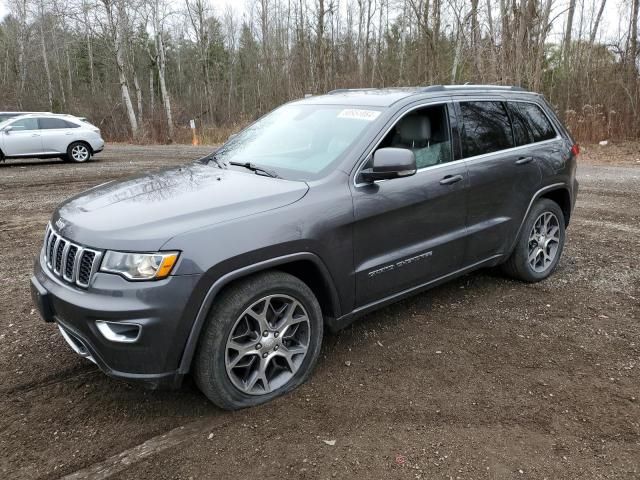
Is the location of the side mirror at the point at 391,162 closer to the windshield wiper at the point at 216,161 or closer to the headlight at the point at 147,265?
the windshield wiper at the point at 216,161

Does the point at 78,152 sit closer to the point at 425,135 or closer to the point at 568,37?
the point at 425,135

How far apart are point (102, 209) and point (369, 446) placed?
1.98 meters

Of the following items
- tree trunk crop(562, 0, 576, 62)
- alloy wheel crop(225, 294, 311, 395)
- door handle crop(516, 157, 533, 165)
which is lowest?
alloy wheel crop(225, 294, 311, 395)

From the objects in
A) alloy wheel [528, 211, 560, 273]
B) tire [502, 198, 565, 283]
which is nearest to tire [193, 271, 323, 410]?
tire [502, 198, 565, 283]

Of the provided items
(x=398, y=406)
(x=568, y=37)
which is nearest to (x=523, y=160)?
(x=398, y=406)

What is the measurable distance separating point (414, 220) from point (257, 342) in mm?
1381

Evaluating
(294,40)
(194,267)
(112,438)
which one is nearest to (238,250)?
(194,267)

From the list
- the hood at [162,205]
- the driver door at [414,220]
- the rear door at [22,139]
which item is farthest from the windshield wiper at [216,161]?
the rear door at [22,139]

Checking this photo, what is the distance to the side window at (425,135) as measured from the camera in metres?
3.63

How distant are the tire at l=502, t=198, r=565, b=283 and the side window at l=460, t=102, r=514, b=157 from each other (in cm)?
74

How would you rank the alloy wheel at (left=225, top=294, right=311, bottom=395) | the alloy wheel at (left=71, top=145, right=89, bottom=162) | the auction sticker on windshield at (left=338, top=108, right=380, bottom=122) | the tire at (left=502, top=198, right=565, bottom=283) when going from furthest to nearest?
1. the alloy wheel at (left=71, top=145, right=89, bottom=162)
2. the tire at (left=502, top=198, right=565, bottom=283)
3. the auction sticker on windshield at (left=338, top=108, right=380, bottom=122)
4. the alloy wheel at (left=225, top=294, right=311, bottom=395)

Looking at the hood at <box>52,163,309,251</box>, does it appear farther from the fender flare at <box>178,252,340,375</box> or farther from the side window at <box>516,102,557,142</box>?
the side window at <box>516,102,557,142</box>

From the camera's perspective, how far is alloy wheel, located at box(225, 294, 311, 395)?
9.44 feet

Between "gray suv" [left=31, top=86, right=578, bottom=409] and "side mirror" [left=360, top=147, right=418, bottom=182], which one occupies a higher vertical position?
"side mirror" [left=360, top=147, right=418, bottom=182]
